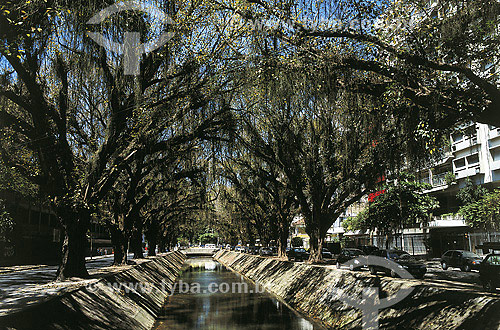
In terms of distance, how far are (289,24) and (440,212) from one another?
47.8m

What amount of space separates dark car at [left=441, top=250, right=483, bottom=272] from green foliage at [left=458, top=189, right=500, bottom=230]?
7388 millimetres

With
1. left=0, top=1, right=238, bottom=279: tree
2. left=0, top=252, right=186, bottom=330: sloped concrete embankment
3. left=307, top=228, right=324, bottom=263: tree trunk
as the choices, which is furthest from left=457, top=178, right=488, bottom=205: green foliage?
left=0, top=1, right=238, bottom=279: tree

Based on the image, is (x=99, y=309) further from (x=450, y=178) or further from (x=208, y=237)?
(x=208, y=237)

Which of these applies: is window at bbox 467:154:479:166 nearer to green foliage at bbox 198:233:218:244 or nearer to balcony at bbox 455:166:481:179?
balcony at bbox 455:166:481:179

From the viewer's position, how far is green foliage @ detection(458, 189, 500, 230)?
111 feet

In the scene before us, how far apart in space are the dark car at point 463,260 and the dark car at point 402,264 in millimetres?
5542

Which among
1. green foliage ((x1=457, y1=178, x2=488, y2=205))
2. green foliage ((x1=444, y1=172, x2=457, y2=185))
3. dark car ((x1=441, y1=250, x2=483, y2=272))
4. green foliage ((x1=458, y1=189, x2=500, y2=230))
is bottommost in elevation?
dark car ((x1=441, y1=250, x2=483, y2=272))

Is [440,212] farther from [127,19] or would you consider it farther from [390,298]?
[127,19]

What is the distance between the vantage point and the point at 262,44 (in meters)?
9.82

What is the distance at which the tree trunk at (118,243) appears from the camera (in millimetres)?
24234

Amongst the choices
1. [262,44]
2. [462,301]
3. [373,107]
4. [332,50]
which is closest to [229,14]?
[262,44]

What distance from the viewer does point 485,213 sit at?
35031 millimetres

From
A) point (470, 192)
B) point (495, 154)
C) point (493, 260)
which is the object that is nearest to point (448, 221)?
point (470, 192)

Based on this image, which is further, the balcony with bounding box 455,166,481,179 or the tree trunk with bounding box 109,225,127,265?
the balcony with bounding box 455,166,481,179
